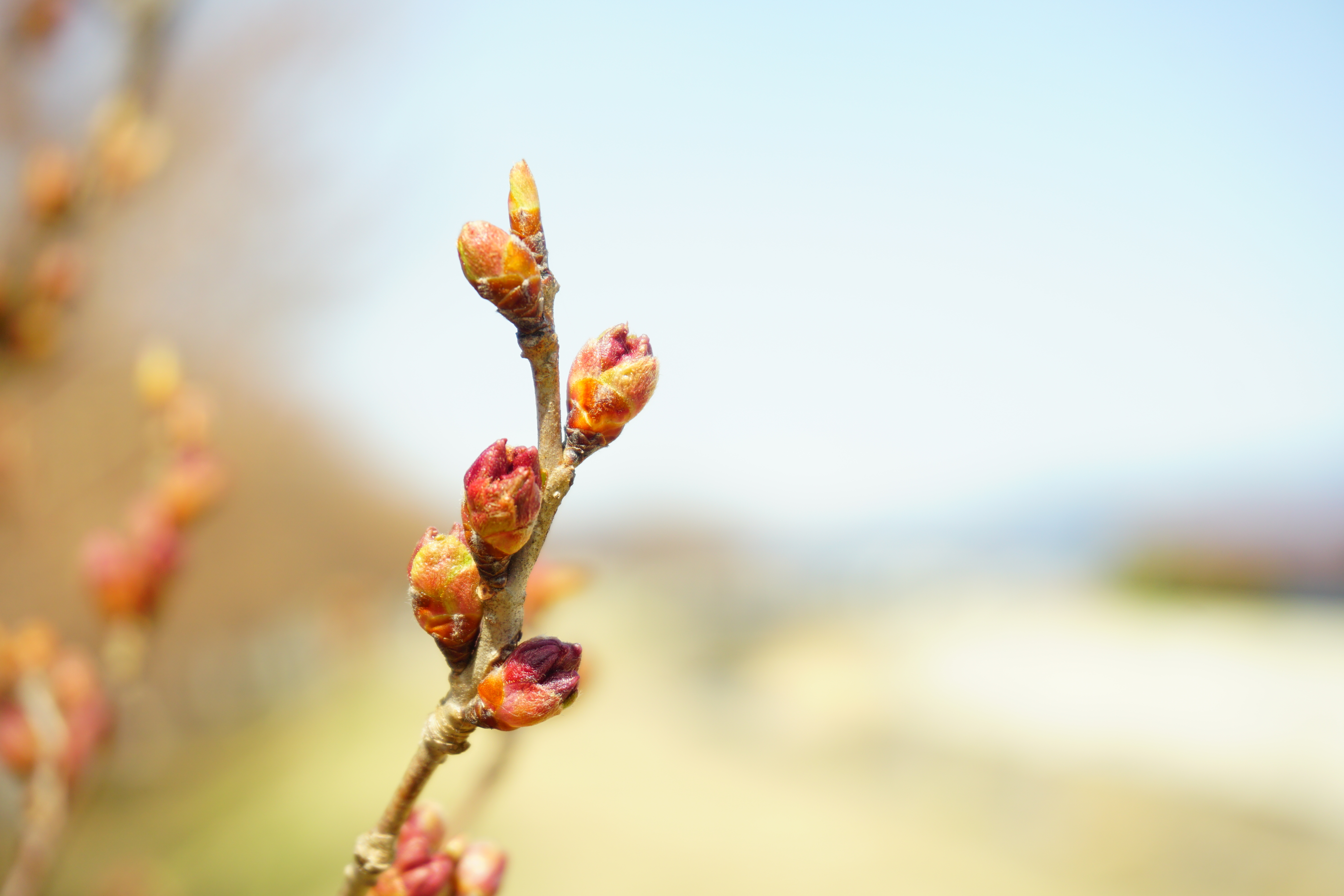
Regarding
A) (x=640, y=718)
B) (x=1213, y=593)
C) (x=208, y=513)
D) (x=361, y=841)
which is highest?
(x=1213, y=593)

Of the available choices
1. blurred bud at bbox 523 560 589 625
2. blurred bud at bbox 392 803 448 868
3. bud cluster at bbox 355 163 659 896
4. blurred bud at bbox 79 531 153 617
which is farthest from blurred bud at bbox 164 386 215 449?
A: bud cluster at bbox 355 163 659 896

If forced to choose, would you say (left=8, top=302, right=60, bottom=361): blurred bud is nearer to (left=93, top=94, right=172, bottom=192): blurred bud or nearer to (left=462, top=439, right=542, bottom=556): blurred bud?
(left=93, top=94, right=172, bottom=192): blurred bud

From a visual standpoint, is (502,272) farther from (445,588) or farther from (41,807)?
(41,807)

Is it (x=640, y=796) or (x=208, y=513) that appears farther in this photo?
(x=640, y=796)

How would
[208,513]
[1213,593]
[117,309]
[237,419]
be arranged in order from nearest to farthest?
[208,513] → [117,309] → [237,419] → [1213,593]

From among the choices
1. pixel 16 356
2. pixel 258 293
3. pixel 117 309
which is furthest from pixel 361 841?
pixel 258 293

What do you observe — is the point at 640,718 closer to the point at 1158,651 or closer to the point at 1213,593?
the point at 1158,651
